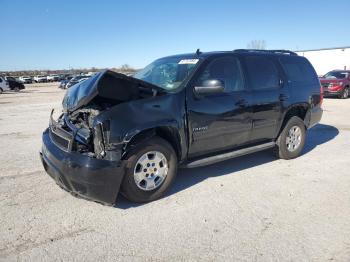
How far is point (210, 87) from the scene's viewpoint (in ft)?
13.8

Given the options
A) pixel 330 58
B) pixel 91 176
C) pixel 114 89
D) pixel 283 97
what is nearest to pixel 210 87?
pixel 114 89

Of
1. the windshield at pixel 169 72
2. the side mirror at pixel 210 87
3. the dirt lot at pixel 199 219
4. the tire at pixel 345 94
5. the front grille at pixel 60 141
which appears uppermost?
the windshield at pixel 169 72

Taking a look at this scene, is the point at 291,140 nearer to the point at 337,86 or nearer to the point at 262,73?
the point at 262,73

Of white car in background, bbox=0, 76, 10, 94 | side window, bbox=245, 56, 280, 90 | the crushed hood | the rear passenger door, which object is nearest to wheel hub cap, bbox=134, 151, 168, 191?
the crushed hood

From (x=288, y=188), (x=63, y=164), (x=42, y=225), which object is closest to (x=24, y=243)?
(x=42, y=225)

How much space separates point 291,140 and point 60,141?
4195 millimetres

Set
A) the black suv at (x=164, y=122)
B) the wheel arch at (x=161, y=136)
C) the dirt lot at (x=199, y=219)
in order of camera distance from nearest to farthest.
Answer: the dirt lot at (x=199, y=219), the black suv at (x=164, y=122), the wheel arch at (x=161, y=136)

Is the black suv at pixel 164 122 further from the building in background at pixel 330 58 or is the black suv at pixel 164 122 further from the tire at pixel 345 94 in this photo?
the building in background at pixel 330 58

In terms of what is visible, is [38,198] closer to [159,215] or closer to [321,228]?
[159,215]

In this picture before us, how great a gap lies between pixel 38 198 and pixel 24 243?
1106 millimetres

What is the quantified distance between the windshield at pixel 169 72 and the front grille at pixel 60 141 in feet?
5.10

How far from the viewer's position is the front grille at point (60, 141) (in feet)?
12.8

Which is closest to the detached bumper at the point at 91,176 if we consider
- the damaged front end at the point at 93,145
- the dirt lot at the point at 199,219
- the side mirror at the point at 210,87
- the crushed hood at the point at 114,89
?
the damaged front end at the point at 93,145

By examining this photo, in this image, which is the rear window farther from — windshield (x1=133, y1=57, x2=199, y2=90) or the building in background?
the building in background
